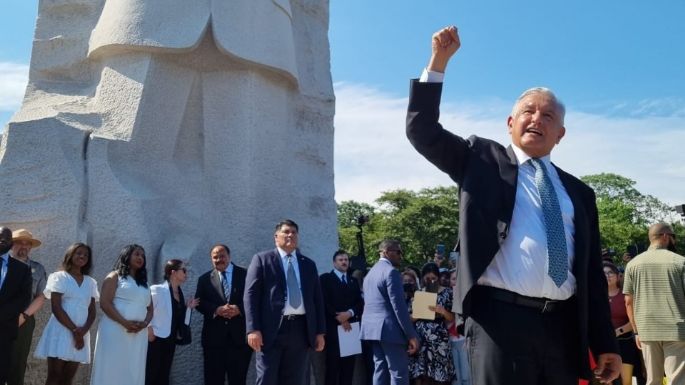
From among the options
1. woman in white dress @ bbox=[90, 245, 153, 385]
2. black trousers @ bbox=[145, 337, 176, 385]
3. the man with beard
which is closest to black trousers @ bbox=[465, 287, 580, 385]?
woman in white dress @ bbox=[90, 245, 153, 385]

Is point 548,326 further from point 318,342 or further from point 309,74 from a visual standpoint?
point 309,74

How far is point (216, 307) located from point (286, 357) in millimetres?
1174

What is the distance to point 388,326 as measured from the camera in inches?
245

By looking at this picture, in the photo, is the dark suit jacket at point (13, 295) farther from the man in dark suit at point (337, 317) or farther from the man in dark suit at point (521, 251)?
the man in dark suit at point (521, 251)

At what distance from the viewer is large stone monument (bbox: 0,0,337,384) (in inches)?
255

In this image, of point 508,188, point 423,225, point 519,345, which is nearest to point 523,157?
point 508,188

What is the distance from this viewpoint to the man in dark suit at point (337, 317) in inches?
274

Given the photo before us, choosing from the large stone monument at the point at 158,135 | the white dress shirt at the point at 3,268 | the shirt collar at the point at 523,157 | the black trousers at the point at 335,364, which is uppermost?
the large stone monument at the point at 158,135

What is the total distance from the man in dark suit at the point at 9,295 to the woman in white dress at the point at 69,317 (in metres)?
0.23

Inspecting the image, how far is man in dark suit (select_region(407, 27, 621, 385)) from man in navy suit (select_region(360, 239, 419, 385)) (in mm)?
3612

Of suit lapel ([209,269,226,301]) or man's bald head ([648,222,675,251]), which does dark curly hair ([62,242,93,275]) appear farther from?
man's bald head ([648,222,675,251])

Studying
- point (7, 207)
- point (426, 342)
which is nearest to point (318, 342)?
point (426, 342)

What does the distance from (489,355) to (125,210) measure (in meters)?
4.90

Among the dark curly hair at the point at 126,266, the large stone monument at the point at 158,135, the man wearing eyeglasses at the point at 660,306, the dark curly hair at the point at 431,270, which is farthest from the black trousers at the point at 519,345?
the dark curly hair at the point at 431,270
